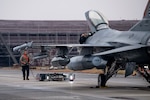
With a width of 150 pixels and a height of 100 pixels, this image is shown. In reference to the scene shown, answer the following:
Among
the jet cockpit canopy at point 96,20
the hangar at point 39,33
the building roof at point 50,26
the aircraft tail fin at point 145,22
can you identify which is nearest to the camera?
the aircraft tail fin at point 145,22

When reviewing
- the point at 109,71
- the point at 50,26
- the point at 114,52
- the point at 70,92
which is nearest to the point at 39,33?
the point at 50,26

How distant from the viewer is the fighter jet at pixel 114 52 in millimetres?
23281

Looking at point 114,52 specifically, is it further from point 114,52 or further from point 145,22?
point 145,22

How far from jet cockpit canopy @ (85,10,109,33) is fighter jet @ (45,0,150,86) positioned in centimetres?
133

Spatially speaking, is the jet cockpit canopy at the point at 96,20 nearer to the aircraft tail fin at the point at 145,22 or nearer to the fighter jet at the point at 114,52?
the fighter jet at the point at 114,52

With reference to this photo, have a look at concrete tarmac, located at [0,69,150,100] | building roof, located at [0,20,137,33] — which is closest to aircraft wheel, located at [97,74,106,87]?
concrete tarmac, located at [0,69,150,100]

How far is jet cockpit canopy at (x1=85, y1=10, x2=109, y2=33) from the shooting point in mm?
29062

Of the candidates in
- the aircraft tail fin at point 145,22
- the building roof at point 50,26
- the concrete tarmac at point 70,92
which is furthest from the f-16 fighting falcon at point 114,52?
the building roof at point 50,26

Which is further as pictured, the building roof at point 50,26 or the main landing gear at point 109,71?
the building roof at point 50,26

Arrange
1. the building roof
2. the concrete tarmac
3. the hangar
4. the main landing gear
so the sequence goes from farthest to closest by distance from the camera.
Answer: the building roof → the hangar → the main landing gear → the concrete tarmac

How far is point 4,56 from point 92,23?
54.6 meters

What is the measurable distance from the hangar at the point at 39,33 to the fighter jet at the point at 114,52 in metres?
55.6

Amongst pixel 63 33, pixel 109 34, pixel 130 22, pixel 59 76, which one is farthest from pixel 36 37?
pixel 109 34

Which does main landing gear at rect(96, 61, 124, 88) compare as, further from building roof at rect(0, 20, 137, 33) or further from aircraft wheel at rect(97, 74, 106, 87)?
building roof at rect(0, 20, 137, 33)
